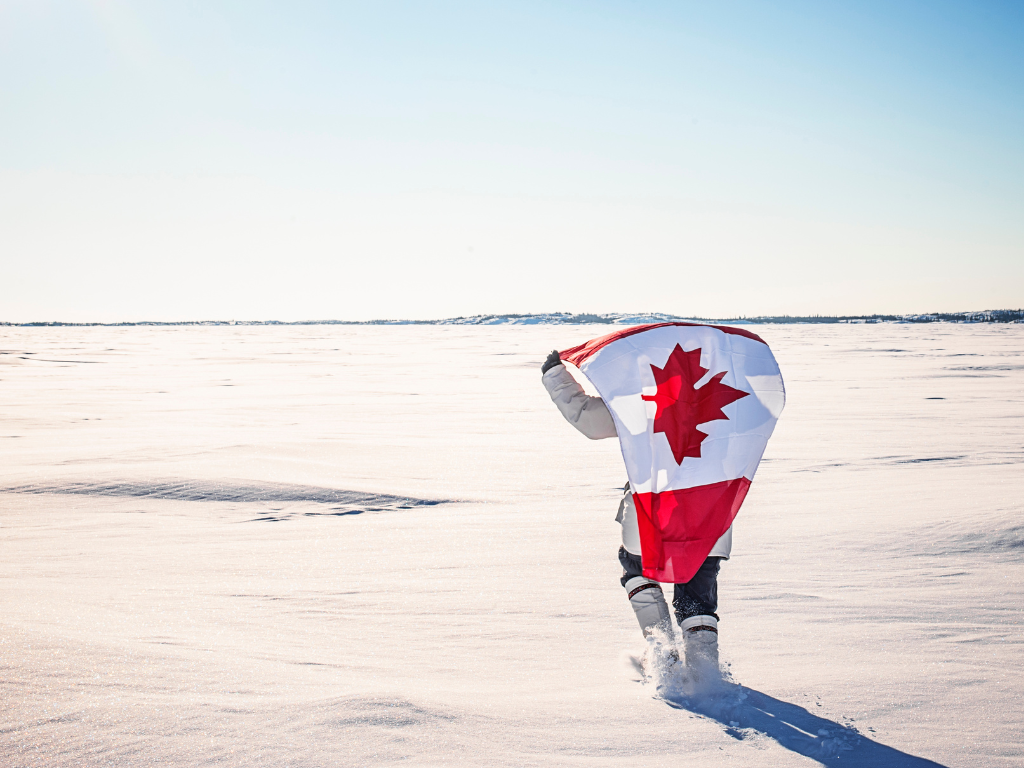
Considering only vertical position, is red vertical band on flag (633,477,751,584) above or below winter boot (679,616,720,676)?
above

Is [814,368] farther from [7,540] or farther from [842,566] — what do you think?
[7,540]

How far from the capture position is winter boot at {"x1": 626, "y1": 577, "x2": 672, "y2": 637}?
224cm

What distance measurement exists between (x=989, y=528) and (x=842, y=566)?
1062 millimetres

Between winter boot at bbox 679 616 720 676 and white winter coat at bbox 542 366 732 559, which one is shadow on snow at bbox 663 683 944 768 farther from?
white winter coat at bbox 542 366 732 559

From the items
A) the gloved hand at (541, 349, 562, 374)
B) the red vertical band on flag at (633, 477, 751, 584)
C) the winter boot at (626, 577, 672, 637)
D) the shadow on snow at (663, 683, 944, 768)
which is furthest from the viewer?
the gloved hand at (541, 349, 562, 374)

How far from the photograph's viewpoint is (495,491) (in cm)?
519

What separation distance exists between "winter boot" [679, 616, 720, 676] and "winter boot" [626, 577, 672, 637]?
0.25ft

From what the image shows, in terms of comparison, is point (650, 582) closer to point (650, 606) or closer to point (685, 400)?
point (650, 606)

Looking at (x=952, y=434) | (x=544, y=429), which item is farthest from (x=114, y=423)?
(x=952, y=434)

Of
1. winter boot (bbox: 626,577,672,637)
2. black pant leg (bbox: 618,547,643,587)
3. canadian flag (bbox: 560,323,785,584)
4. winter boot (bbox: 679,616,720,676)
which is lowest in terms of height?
winter boot (bbox: 679,616,720,676)

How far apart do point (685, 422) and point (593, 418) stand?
30cm

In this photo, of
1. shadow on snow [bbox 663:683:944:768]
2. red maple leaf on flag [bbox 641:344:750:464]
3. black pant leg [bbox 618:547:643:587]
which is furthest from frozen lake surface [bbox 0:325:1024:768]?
red maple leaf on flag [bbox 641:344:750:464]

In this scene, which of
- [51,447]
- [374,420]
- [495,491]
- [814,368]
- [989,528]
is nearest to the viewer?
[989,528]

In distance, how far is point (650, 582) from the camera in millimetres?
2279
